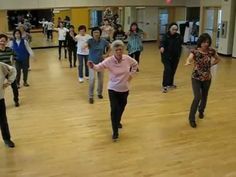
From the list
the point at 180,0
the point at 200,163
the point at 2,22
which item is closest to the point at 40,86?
the point at 200,163

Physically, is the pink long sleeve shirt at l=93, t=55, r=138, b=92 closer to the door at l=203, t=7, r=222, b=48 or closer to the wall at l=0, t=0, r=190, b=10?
the wall at l=0, t=0, r=190, b=10

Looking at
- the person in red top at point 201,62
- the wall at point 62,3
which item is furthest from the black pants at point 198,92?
the wall at point 62,3

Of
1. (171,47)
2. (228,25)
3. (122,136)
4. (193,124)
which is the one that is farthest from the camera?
(228,25)

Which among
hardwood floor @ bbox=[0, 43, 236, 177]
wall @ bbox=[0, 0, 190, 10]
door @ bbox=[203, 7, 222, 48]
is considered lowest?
hardwood floor @ bbox=[0, 43, 236, 177]

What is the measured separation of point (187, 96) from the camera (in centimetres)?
724

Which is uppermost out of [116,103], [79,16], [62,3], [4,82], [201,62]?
[62,3]

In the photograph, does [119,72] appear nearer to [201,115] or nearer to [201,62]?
[201,62]

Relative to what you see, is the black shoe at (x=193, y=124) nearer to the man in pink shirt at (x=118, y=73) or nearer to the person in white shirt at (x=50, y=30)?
the man in pink shirt at (x=118, y=73)

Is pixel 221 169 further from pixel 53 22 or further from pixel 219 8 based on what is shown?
pixel 53 22

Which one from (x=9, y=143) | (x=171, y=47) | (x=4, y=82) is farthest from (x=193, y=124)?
(x=4, y=82)

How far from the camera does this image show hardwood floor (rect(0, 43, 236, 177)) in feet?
13.0

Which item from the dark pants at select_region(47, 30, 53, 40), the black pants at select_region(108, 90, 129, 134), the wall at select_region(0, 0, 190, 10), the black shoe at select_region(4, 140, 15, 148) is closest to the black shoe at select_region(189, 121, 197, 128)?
the black pants at select_region(108, 90, 129, 134)

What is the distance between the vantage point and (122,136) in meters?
4.96

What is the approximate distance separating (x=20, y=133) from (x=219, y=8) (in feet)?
43.0
